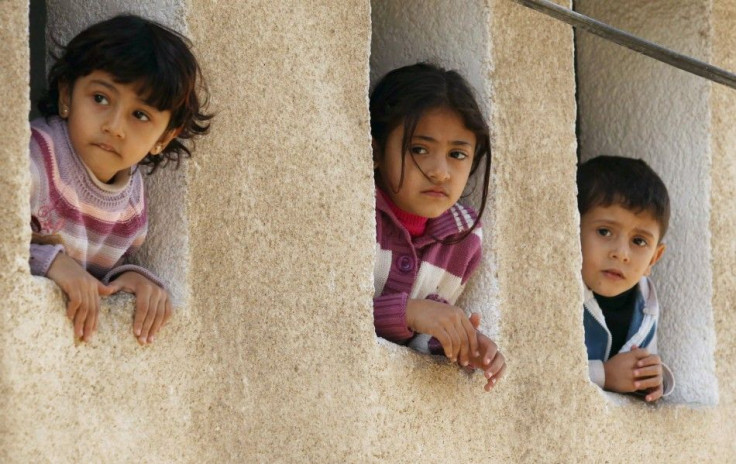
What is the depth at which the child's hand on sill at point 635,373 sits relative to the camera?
15.8ft

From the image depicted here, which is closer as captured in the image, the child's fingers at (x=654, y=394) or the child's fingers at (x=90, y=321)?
the child's fingers at (x=90, y=321)

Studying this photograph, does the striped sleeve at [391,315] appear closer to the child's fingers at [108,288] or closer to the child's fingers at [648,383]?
the child's fingers at [108,288]

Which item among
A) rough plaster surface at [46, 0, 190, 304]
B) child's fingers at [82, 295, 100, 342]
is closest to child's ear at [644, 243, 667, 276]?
rough plaster surface at [46, 0, 190, 304]

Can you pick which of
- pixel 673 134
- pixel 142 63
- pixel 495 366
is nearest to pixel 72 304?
pixel 142 63

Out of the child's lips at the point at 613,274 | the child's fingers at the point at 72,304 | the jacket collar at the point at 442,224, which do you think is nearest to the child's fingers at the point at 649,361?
the child's lips at the point at 613,274

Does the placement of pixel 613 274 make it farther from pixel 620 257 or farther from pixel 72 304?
pixel 72 304

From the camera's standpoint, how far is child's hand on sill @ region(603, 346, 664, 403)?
483cm

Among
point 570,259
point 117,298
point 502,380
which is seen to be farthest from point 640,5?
point 117,298

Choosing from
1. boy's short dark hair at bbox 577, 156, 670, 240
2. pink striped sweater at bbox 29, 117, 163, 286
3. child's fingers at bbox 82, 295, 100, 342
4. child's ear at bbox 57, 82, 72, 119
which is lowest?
child's fingers at bbox 82, 295, 100, 342

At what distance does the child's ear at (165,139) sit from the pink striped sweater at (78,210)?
7 cm

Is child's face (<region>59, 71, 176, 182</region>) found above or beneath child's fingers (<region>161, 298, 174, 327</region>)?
above

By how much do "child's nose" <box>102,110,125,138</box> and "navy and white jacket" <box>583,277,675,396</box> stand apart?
1882 millimetres

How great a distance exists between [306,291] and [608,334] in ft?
4.80

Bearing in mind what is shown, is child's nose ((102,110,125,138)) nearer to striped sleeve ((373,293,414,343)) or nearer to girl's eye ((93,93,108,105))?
girl's eye ((93,93,108,105))
